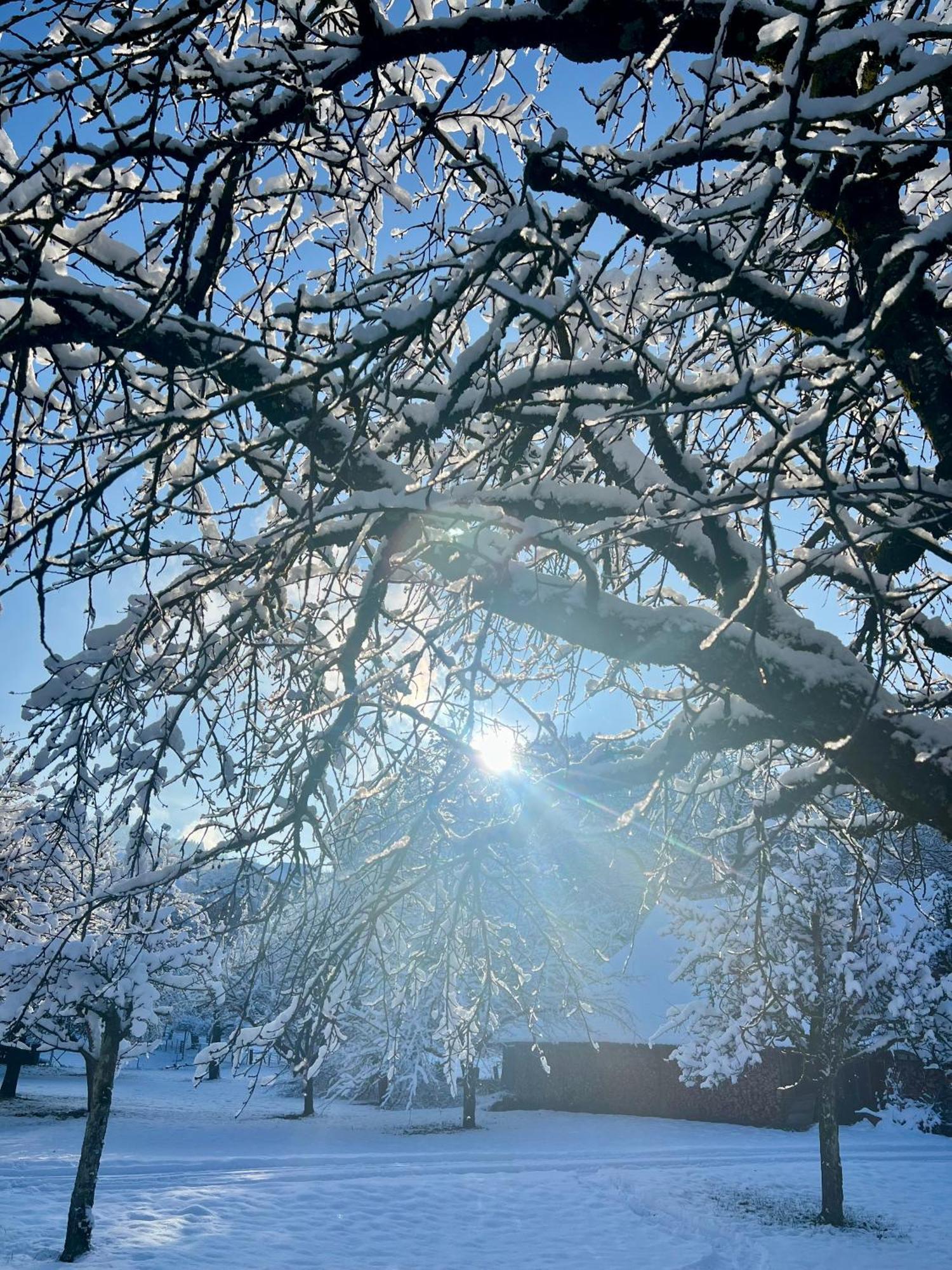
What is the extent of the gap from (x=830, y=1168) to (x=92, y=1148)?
1139 centimetres

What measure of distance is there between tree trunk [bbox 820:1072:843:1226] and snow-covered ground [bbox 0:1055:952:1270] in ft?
1.53

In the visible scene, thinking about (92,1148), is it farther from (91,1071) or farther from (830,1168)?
(830,1168)

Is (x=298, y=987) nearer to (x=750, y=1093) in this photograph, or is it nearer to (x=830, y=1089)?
(x=830, y=1089)

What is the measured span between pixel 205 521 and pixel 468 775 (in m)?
2.18

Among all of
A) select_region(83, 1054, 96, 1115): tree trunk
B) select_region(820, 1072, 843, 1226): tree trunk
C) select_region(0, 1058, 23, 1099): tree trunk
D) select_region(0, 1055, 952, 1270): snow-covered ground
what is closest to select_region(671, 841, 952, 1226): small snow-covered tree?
select_region(820, 1072, 843, 1226): tree trunk

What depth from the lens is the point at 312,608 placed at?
4289 millimetres

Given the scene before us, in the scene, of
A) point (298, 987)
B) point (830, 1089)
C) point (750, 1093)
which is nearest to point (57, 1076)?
point (750, 1093)

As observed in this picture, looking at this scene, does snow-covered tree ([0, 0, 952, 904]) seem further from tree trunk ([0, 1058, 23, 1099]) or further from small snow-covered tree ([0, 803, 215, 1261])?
tree trunk ([0, 1058, 23, 1099])

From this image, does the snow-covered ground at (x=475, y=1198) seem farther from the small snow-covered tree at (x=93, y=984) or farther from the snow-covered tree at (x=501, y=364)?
the snow-covered tree at (x=501, y=364)

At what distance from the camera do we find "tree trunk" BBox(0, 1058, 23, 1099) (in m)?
28.2

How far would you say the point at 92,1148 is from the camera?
10.9 meters

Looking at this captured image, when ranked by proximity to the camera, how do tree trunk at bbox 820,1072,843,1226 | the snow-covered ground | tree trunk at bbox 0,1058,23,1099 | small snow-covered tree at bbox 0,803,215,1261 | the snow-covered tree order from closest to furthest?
the snow-covered tree → small snow-covered tree at bbox 0,803,215,1261 → the snow-covered ground → tree trunk at bbox 820,1072,843,1226 → tree trunk at bbox 0,1058,23,1099

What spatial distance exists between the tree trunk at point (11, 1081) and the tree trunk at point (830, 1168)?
88.8ft

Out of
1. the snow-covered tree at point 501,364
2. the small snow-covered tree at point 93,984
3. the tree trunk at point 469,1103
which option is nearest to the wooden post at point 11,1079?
the tree trunk at point 469,1103
